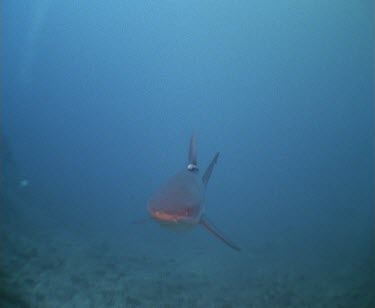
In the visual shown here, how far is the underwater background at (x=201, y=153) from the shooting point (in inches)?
206

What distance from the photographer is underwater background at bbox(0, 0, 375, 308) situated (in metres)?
5.24

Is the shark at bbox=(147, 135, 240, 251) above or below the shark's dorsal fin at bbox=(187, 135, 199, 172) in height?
below

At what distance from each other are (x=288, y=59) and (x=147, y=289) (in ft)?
102

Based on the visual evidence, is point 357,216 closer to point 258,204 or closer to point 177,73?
point 258,204

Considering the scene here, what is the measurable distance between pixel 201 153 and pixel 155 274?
40.2 m

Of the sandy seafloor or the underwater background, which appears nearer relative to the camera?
the sandy seafloor

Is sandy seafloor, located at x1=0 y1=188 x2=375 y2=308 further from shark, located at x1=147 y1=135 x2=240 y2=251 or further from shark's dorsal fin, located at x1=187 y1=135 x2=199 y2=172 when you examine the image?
shark's dorsal fin, located at x1=187 y1=135 x2=199 y2=172

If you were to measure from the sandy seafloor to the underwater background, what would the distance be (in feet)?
0.11

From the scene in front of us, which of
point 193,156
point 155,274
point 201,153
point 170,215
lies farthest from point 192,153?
point 201,153

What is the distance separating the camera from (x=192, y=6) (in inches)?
1538

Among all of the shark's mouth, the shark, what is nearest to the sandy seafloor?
the shark

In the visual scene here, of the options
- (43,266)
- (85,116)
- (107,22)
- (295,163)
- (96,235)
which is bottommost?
(85,116)

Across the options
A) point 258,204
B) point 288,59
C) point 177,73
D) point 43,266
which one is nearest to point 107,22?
point 177,73

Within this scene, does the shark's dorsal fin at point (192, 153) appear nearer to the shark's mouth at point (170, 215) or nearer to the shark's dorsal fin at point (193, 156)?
the shark's dorsal fin at point (193, 156)
